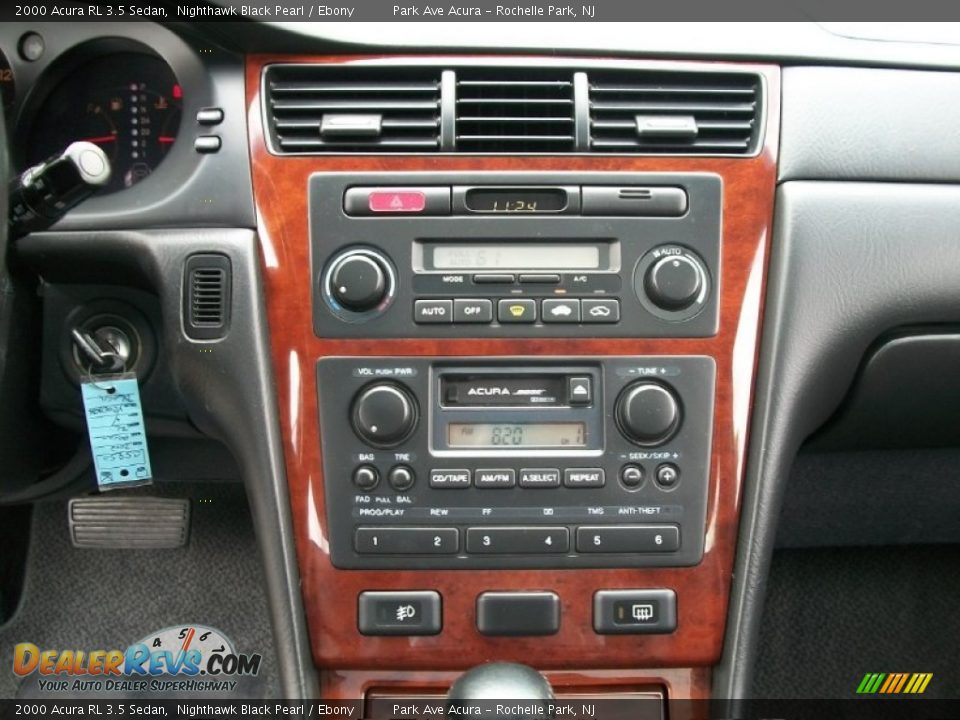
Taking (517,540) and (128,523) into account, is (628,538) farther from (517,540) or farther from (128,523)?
(128,523)

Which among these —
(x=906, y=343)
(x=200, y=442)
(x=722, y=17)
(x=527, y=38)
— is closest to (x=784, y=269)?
(x=906, y=343)

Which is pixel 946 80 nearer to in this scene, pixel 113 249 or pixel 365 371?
pixel 365 371

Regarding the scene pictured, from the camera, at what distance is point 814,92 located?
4.01 ft

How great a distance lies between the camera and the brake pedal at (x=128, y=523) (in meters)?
1.91

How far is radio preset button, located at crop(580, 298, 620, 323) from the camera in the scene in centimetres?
116

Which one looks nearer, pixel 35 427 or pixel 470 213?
pixel 470 213

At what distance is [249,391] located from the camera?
1177 millimetres

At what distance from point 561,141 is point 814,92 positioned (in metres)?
0.38

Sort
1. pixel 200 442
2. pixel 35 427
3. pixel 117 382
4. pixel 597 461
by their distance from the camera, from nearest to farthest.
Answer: pixel 597 461
pixel 117 382
pixel 35 427
pixel 200 442

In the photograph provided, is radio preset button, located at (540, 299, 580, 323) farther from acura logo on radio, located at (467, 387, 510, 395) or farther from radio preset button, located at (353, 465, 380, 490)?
radio preset button, located at (353, 465, 380, 490)

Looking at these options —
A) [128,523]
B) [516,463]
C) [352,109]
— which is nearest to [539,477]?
[516,463]

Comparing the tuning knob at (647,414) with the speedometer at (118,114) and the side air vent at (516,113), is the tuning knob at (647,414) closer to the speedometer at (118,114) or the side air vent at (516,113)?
the side air vent at (516,113)

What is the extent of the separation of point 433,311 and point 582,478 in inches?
12.1

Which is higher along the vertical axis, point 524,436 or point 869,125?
point 869,125
